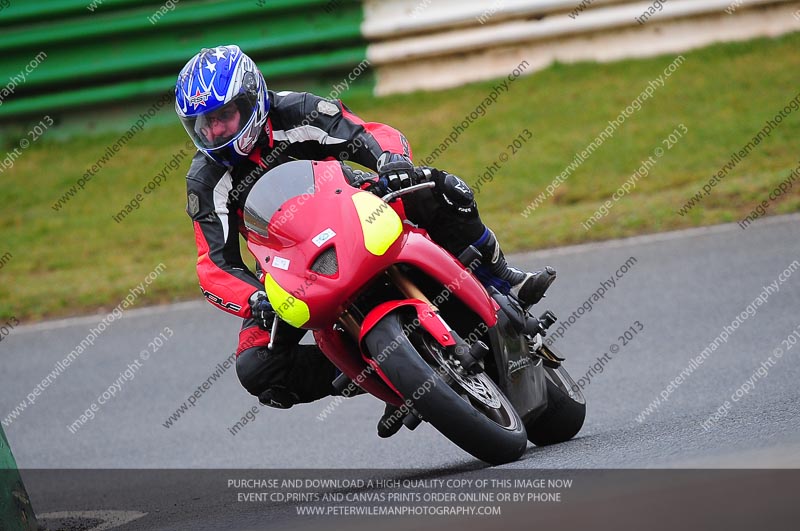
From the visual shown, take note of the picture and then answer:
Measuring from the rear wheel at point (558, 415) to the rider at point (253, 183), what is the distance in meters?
0.43

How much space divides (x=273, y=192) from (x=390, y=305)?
0.68m

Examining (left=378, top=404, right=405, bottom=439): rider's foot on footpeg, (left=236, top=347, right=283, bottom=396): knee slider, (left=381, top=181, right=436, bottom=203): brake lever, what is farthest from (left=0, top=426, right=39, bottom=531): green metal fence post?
(left=381, top=181, right=436, bottom=203): brake lever

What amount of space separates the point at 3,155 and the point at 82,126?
96cm

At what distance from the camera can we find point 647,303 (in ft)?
26.6

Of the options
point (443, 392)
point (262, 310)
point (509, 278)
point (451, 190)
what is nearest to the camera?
point (443, 392)

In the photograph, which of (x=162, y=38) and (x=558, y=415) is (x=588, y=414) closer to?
(x=558, y=415)

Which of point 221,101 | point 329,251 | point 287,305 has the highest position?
point 329,251

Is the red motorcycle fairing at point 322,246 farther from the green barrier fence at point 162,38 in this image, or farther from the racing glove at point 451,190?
the green barrier fence at point 162,38

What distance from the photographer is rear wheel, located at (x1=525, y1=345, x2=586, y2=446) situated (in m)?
5.43

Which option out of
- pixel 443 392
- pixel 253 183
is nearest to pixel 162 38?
pixel 253 183

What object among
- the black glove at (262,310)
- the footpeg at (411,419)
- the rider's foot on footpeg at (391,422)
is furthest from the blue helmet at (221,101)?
the footpeg at (411,419)

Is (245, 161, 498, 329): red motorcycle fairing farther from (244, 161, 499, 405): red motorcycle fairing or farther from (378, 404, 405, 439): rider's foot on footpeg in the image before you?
(378, 404, 405, 439): rider's foot on footpeg

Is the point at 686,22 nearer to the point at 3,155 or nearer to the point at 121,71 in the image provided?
the point at 121,71

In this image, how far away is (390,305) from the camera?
445 cm
